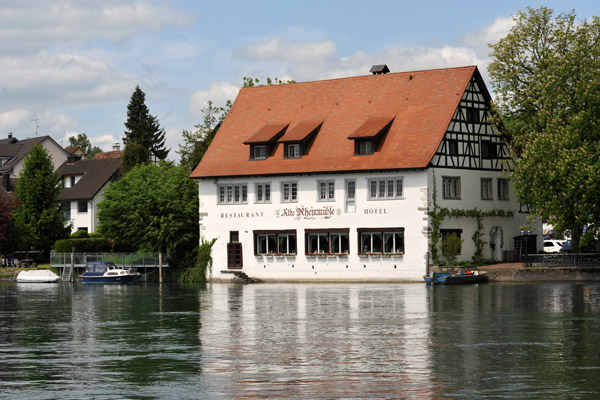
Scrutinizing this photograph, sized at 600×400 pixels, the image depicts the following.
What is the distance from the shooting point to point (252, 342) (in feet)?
105

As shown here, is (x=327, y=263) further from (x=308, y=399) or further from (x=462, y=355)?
(x=308, y=399)

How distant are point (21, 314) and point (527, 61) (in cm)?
4082

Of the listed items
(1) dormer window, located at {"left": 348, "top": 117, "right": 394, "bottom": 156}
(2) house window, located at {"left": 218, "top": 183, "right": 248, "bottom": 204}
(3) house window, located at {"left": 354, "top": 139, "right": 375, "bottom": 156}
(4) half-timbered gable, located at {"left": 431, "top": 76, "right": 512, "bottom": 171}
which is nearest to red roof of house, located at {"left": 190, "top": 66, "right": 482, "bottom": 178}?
(1) dormer window, located at {"left": 348, "top": 117, "right": 394, "bottom": 156}

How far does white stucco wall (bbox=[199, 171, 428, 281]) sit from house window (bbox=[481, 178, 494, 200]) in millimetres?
7172

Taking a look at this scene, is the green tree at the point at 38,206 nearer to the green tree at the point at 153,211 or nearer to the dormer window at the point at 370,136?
the green tree at the point at 153,211

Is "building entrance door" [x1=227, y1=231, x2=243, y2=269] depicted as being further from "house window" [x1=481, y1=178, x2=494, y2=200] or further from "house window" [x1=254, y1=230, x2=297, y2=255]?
"house window" [x1=481, y1=178, x2=494, y2=200]

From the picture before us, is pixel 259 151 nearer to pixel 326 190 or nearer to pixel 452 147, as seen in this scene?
pixel 326 190

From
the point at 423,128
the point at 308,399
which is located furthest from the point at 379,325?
the point at 423,128

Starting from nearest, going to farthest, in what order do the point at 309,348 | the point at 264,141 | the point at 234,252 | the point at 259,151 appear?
the point at 309,348
the point at 264,141
the point at 259,151
the point at 234,252

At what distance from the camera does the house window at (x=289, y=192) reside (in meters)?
74.9

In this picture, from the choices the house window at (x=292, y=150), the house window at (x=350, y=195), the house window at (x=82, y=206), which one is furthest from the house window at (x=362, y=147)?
the house window at (x=82, y=206)

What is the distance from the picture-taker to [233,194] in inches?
3046

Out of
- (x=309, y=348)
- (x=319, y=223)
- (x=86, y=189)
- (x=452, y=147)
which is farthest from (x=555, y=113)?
(x=86, y=189)

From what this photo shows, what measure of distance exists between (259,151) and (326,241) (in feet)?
28.3
